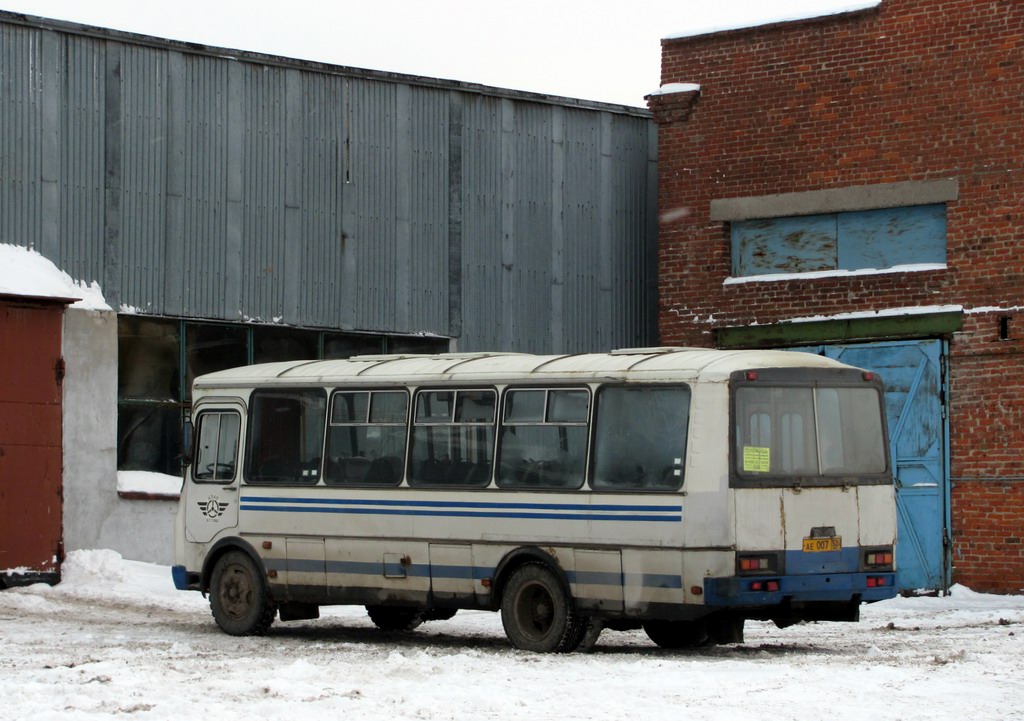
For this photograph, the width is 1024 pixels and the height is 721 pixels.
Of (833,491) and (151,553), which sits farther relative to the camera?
(151,553)

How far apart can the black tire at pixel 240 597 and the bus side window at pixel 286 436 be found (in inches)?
35.2

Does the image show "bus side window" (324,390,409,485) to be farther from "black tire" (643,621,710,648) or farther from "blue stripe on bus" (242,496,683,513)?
"black tire" (643,621,710,648)

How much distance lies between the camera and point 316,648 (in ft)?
52.6

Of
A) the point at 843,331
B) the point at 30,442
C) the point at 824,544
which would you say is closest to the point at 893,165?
the point at 843,331

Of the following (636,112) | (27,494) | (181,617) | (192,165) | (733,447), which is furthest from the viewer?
(636,112)

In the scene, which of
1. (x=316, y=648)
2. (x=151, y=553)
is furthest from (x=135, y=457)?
(x=316, y=648)

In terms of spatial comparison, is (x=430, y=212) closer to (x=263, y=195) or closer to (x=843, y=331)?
(x=263, y=195)

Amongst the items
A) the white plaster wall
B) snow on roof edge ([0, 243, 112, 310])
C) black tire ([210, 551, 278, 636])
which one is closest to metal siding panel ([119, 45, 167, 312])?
snow on roof edge ([0, 243, 112, 310])

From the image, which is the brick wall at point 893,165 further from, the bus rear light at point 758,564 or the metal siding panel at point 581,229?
the bus rear light at point 758,564

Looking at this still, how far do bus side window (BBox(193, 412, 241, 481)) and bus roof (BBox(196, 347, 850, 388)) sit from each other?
14.4 inches

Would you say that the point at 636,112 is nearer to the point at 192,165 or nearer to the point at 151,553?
the point at 192,165

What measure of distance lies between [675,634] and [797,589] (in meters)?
1.73

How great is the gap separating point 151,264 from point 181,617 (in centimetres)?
556

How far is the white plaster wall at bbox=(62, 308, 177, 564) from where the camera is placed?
74.6ft
